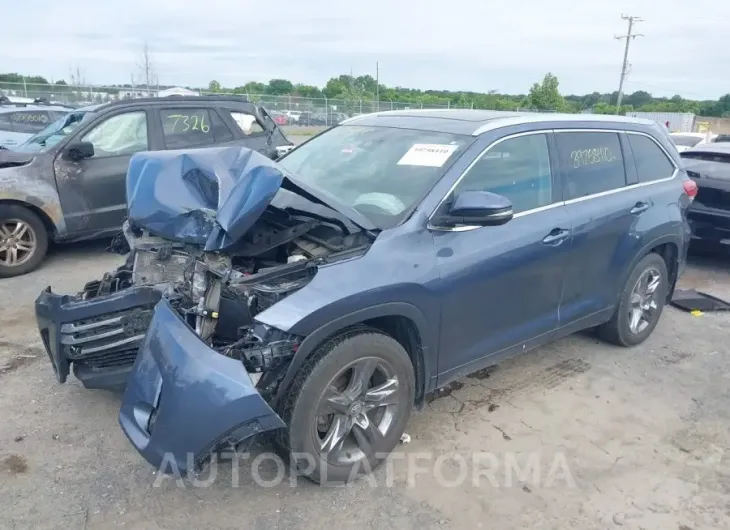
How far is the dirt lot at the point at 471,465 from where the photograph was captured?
299cm

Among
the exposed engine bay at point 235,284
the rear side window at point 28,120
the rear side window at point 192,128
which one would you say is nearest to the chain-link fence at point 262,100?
the rear side window at point 28,120

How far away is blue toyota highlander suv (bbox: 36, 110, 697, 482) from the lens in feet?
9.20

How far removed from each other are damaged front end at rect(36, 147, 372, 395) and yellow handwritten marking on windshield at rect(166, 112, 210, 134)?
3635mm

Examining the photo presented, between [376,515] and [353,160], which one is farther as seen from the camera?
[353,160]

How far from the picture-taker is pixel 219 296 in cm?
318

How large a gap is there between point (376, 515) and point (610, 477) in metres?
1.36

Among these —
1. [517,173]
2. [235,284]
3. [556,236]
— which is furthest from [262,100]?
[235,284]

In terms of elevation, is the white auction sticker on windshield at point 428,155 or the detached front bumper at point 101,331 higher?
the white auction sticker on windshield at point 428,155

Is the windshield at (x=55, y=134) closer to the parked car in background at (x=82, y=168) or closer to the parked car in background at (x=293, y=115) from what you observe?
the parked car in background at (x=82, y=168)

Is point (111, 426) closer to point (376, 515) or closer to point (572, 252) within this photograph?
point (376, 515)

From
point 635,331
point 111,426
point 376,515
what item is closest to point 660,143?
point 635,331

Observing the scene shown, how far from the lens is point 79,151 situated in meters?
6.58

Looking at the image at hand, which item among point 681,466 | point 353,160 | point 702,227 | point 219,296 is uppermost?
point 353,160

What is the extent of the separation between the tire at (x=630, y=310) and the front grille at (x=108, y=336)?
11.6 ft
